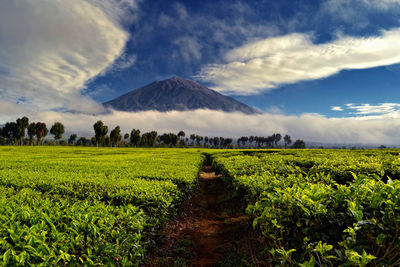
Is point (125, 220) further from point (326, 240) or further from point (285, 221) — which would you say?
point (326, 240)

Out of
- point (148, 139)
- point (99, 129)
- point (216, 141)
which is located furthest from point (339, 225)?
point (216, 141)

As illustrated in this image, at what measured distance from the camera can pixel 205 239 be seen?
6.86 m

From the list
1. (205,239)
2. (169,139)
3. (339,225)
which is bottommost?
(205,239)

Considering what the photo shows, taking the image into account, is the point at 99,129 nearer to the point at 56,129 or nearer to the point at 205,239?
the point at 56,129

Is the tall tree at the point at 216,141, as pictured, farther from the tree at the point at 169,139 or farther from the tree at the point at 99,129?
the tree at the point at 99,129

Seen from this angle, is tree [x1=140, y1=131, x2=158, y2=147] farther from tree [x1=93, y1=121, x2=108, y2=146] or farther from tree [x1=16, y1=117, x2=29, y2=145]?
tree [x1=16, y1=117, x2=29, y2=145]

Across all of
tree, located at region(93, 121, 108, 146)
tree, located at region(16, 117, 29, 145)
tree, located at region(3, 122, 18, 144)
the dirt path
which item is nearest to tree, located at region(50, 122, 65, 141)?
tree, located at region(16, 117, 29, 145)

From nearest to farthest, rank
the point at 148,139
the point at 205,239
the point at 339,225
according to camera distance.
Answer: the point at 339,225, the point at 205,239, the point at 148,139

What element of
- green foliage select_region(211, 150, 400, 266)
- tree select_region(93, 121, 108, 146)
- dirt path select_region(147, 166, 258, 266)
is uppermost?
tree select_region(93, 121, 108, 146)

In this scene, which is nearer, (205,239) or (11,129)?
(205,239)

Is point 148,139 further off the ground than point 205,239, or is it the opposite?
point 148,139

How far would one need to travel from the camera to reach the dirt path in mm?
5156

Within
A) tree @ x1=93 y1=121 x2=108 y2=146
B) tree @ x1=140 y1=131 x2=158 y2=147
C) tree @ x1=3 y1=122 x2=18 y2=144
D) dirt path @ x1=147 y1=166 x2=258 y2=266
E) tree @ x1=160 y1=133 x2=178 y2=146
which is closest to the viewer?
dirt path @ x1=147 y1=166 x2=258 y2=266

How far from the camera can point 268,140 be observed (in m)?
181
